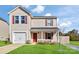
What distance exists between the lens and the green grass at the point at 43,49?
14273mm

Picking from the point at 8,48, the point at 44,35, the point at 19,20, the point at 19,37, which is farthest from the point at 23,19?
the point at 8,48

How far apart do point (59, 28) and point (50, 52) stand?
3.76 feet

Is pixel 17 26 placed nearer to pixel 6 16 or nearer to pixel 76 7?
pixel 6 16

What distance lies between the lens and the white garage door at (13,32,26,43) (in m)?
15.2

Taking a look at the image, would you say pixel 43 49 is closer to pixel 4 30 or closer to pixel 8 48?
pixel 8 48

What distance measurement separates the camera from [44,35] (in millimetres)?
15078

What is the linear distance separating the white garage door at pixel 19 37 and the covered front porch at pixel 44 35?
0.36 metres

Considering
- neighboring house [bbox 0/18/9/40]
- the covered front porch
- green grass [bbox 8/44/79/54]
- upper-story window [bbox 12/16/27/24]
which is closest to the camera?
green grass [bbox 8/44/79/54]

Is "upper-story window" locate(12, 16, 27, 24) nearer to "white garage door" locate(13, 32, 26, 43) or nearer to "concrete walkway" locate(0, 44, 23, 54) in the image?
"white garage door" locate(13, 32, 26, 43)

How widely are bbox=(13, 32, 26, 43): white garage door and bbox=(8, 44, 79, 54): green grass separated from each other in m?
0.43

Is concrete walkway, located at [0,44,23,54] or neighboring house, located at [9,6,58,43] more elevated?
neighboring house, located at [9,6,58,43]

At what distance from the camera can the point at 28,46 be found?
48.6ft

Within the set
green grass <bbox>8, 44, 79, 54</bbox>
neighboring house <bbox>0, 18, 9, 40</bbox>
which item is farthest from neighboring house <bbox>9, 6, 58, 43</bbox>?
green grass <bbox>8, 44, 79, 54</bbox>

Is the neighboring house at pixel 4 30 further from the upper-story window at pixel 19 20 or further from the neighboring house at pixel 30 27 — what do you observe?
the upper-story window at pixel 19 20
